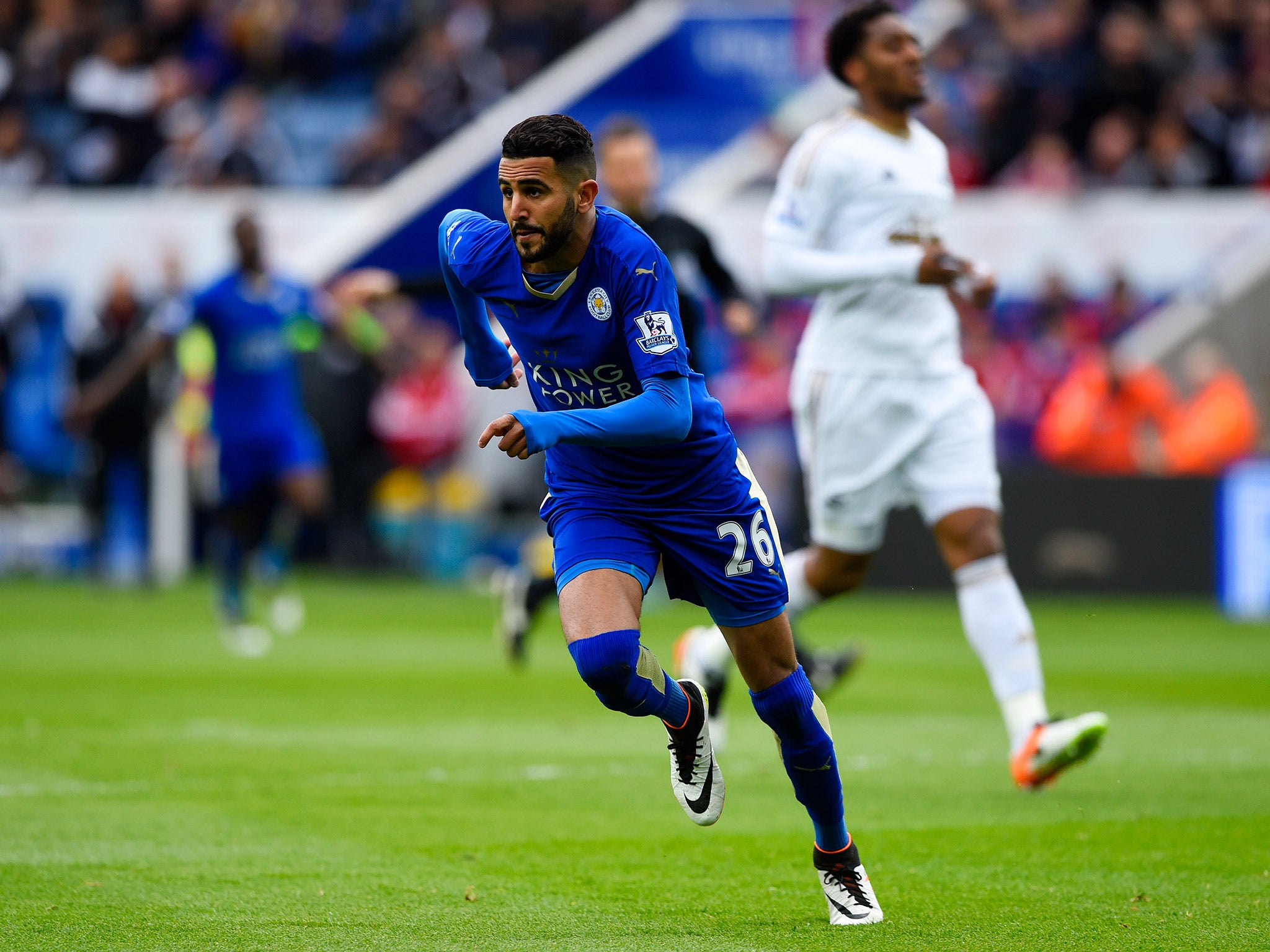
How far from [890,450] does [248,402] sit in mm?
7036

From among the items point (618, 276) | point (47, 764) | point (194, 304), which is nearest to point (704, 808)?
point (618, 276)

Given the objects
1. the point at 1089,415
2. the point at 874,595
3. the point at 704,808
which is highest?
the point at 704,808

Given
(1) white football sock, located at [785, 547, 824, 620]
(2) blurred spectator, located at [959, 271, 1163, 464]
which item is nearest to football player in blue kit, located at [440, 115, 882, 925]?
(1) white football sock, located at [785, 547, 824, 620]

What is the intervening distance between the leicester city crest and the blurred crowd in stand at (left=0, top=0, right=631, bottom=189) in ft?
53.2

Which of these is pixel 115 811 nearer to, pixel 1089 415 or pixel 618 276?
pixel 618 276

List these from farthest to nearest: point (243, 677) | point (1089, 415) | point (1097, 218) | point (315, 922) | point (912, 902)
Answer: point (1097, 218) < point (1089, 415) < point (243, 677) < point (912, 902) < point (315, 922)

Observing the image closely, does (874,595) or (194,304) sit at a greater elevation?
(194,304)

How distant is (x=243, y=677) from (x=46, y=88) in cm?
1338

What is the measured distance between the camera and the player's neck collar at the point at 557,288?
4.79 metres

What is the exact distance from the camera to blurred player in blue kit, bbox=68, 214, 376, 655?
42.0 ft

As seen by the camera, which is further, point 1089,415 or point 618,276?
point 1089,415

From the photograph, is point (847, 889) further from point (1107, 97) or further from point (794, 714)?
point (1107, 97)

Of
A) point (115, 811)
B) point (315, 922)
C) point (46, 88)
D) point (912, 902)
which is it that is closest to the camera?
point (315, 922)

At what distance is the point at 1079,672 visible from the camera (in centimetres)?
1130
